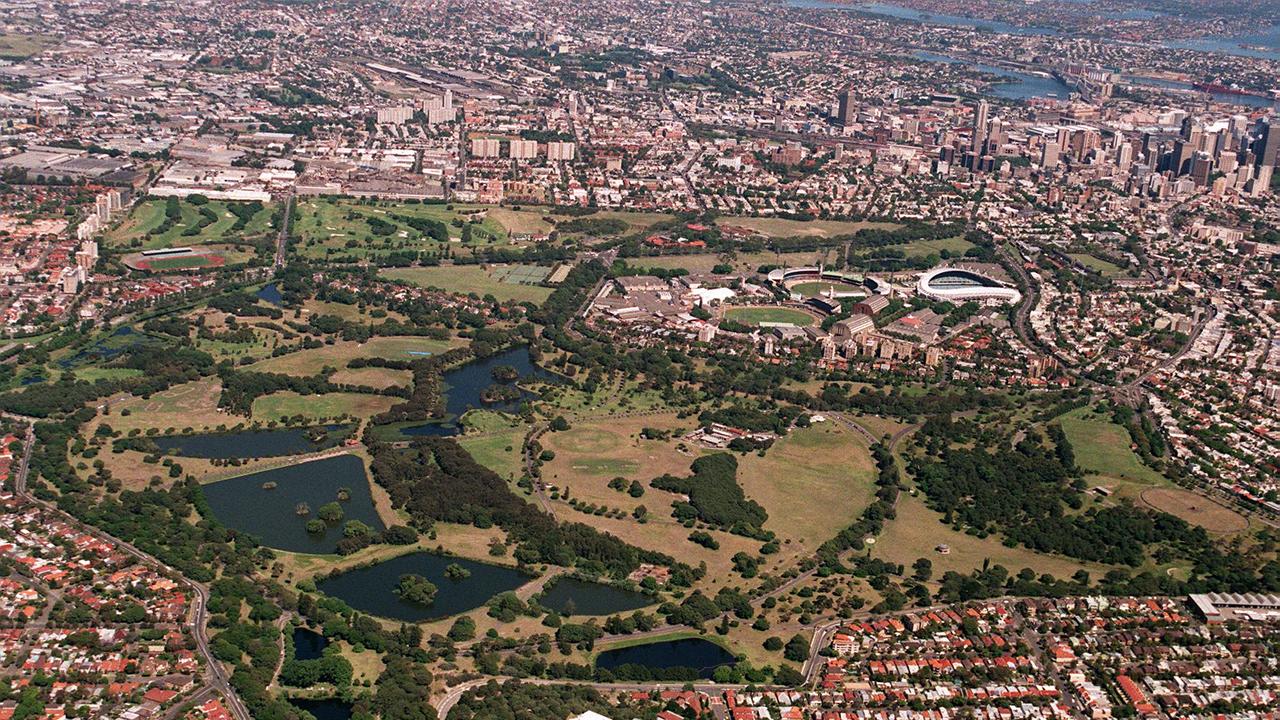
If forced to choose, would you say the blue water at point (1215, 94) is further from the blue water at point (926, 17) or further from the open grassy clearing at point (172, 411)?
the open grassy clearing at point (172, 411)

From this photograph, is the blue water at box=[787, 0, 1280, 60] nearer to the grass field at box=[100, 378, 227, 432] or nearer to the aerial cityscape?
the aerial cityscape

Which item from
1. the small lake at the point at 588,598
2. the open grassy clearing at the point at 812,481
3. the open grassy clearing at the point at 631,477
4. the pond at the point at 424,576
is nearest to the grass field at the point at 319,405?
the open grassy clearing at the point at 631,477

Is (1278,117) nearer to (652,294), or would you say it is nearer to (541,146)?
(541,146)

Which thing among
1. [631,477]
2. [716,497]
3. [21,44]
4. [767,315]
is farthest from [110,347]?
[21,44]

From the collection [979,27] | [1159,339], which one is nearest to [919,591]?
[1159,339]

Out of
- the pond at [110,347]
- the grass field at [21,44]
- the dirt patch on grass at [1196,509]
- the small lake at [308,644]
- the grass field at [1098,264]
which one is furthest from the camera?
the grass field at [21,44]
